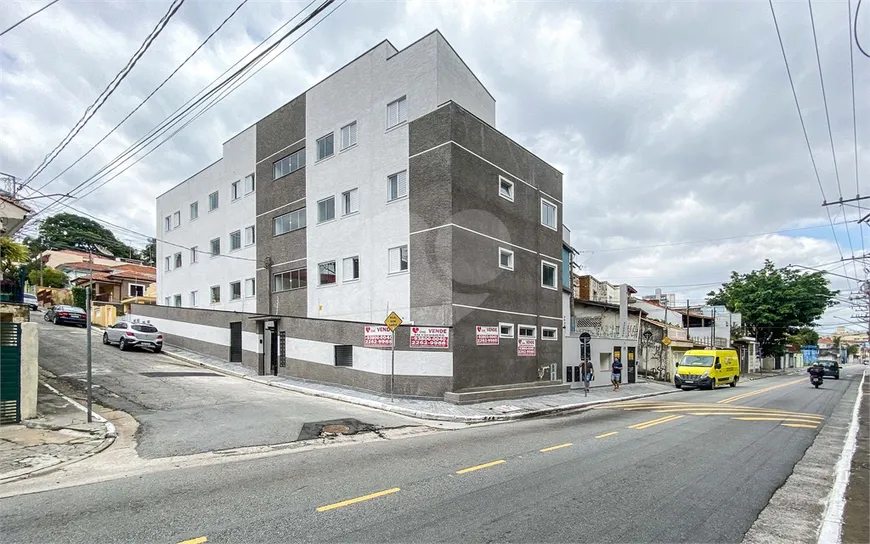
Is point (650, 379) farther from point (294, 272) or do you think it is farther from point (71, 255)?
point (71, 255)

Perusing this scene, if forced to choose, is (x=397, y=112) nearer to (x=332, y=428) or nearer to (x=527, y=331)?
(x=527, y=331)

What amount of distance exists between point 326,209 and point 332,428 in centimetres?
1417

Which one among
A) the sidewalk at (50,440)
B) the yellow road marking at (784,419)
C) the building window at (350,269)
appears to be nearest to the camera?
the sidewalk at (50,440)

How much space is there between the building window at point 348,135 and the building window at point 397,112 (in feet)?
7.56

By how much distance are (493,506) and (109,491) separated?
17.0 feet

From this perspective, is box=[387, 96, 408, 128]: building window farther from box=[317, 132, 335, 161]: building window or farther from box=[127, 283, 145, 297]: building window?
box=[127, 283, 145, 297]: building window

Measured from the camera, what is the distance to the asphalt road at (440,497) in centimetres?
505

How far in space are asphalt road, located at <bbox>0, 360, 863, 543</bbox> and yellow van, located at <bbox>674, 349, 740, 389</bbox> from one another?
1985cm

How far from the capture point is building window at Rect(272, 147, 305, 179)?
2530 centimetres

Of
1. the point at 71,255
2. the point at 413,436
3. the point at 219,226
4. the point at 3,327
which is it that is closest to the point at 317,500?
the point at 413,436

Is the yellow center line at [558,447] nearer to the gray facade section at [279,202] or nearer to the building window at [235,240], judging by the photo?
the gray facade section at [279,202]

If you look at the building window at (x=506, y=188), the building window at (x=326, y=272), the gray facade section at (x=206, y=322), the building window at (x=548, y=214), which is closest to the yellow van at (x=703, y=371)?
the building window at (x=548, y=214)

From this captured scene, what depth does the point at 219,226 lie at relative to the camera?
101ft

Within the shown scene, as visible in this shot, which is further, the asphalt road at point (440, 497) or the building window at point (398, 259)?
the building window at point (398, 259)
